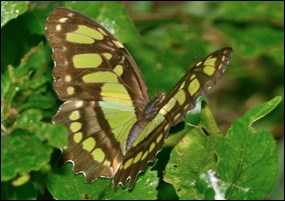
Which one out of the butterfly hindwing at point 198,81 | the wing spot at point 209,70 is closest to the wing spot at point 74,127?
the butterfly hindwing at point 198,81

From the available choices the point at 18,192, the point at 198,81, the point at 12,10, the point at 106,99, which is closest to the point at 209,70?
the point at 198,81

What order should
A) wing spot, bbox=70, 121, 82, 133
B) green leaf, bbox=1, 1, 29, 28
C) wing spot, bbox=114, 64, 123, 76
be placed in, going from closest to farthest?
wing spot, bbox=70, 121, 82, 133
wing spot, bbox=114, 64, 123, 76
green leaf, bbox=1, 1, 29, 28

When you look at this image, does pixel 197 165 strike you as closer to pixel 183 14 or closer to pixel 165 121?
pixel 165 121

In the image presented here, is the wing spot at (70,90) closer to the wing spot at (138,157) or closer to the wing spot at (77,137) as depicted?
the wing spot at (77,137)

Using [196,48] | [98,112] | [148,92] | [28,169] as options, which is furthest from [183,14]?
[28,169]

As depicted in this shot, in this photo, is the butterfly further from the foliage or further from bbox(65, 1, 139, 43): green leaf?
bbox(65, 1, 139, 43): green leaf

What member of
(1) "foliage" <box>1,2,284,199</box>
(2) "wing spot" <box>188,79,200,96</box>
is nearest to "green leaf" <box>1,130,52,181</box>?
(1) "foliage" <box>1,2,284,199</box>
